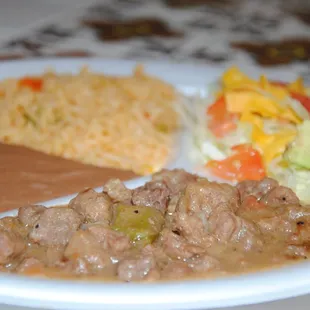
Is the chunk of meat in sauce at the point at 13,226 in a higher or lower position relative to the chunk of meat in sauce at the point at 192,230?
lower

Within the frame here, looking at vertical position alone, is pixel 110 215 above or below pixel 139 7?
above

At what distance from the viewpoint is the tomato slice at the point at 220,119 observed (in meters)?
3.72

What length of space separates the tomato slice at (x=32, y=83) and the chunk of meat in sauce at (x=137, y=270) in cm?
199

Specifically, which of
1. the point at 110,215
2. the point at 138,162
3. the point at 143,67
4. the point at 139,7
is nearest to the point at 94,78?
the point at 143,67

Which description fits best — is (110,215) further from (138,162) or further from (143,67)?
(143,67)

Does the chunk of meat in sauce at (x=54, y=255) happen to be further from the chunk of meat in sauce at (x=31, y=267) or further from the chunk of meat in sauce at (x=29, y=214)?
the chunk of meat in sauce at (x=29, y=214)

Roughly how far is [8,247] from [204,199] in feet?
2.65

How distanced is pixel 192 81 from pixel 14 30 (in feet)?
7.30

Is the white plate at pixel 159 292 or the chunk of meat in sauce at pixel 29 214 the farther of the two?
the chunk of meat in sauce at pixel 29 214

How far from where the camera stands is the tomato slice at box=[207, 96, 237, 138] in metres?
3.72

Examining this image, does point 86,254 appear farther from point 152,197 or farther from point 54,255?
point 152,197

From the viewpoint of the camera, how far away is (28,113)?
383cm

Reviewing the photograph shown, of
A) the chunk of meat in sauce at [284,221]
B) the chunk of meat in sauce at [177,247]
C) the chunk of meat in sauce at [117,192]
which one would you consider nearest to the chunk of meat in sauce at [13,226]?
the chunk of meat in sauce at [117,192]

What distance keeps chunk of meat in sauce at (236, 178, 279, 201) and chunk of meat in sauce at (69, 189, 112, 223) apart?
638 millimetres
